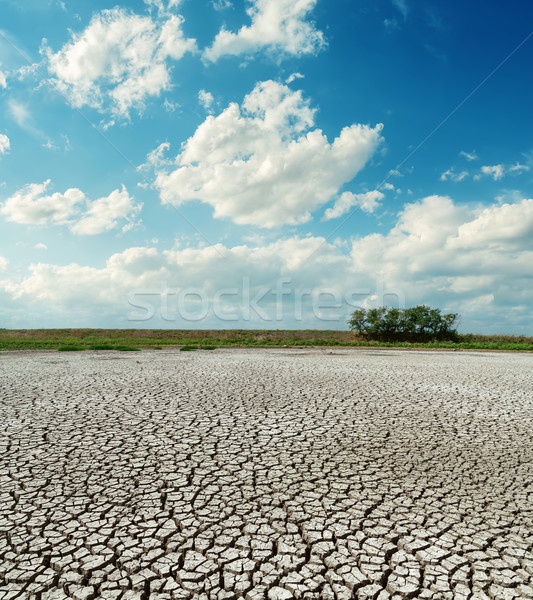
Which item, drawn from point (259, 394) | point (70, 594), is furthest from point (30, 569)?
Answer: point (259, 394)

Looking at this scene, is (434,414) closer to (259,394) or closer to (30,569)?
(259,394)

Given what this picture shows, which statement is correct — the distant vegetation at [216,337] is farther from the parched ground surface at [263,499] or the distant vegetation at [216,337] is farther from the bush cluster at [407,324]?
the parched ground surface at [263,499]

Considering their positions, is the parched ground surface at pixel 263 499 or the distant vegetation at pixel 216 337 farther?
the distant vegetation at pixel 216 337

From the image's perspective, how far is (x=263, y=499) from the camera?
9.04 feet

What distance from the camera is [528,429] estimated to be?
15.3 feet

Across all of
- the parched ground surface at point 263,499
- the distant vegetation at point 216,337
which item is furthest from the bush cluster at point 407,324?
the parched ground surface at point 263,499

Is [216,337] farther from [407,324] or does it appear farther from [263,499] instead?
[263,499]

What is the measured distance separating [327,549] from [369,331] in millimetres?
31456

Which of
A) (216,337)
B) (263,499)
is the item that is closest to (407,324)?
(216,337)

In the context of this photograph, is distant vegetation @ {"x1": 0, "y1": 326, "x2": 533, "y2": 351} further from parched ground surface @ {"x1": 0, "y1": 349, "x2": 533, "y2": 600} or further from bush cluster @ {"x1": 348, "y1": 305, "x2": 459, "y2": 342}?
parched ground surface @ {"x1": 0, "y1": 349, "x2": 533, "y2": 600}

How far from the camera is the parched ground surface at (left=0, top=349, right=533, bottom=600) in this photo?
6.61 ft

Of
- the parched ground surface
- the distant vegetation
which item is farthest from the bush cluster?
the parched ground surface

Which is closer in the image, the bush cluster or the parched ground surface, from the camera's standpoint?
the parched ground surface

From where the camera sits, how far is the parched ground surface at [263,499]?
201 cm
